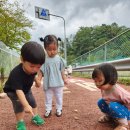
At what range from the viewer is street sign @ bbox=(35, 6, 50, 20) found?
22688 mm

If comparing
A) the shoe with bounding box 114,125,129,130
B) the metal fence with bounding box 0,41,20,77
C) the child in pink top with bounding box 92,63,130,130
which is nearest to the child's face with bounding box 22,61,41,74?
the child in pink top with bounding box 92,63,130,130

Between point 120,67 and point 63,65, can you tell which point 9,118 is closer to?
point 63,65

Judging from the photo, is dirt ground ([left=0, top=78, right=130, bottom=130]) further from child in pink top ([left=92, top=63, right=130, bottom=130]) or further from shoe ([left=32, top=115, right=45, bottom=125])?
child in pink top ([left=92, top=63, right=130, bottom=130])

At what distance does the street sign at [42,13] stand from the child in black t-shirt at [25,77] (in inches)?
754

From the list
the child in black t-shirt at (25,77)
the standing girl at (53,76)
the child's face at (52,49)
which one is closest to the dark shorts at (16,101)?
the child in black t-shirt at (25,77)

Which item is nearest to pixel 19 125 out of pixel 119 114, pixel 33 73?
pixel 33 73

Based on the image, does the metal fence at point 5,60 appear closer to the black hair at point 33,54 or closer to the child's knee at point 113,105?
the black hair at point 33,54

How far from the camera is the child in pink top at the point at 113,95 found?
326 centimetres

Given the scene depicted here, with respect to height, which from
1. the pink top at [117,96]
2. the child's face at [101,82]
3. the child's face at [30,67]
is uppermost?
the child's face at [30,67]

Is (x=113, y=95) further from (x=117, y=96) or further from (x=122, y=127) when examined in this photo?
(x=122, y=127)

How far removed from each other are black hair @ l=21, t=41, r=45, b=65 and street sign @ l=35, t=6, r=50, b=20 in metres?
19.5

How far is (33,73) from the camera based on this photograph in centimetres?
348

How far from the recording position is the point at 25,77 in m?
3.44

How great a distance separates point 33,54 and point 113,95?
96cm
